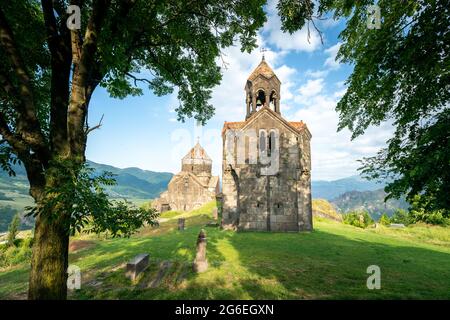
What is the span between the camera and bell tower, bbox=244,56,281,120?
20891 mm

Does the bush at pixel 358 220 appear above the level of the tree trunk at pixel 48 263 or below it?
below

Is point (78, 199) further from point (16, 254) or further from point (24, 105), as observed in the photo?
point (16, 254)

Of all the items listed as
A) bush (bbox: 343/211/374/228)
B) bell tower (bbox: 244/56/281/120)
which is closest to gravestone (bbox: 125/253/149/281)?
bell tower (bbox: 244/56/281/120)

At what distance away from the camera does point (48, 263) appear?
3986mm

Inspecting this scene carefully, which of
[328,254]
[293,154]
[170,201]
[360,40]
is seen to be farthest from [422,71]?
[170,201]

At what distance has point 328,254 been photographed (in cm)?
1165

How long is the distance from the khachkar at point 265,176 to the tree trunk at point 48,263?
50.7 ft

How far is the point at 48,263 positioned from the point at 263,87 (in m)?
20.3

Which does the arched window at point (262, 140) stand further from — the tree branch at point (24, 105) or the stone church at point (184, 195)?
the stone church at point (184, 195)

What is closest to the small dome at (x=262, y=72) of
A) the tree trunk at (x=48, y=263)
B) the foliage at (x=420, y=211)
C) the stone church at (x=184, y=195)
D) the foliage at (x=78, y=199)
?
the foliage at (x=420, y=211)

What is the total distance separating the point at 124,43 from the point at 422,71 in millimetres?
7031

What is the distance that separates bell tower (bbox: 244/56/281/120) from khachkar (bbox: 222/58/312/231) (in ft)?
4.88

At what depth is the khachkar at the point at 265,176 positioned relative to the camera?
61.4 feet
